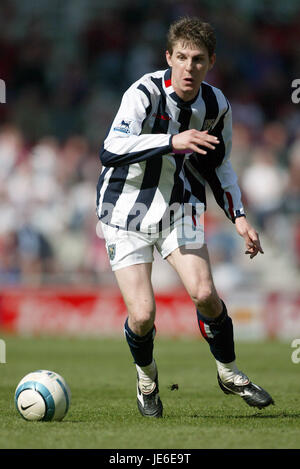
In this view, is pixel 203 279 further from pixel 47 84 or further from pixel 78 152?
pixel 47 84

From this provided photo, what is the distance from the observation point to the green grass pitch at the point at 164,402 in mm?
4566

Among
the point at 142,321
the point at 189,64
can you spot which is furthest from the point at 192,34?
the point at 142,321

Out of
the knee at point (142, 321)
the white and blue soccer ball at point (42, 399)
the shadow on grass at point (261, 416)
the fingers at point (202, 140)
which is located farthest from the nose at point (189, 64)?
the shadow on grass at point (261, 416)

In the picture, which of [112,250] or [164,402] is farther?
[164,402]

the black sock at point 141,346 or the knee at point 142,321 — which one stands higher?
the knee at point 142,321

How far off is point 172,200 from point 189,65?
2.89 feet

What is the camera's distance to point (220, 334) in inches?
223

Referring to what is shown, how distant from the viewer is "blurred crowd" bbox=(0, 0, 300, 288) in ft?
45.7

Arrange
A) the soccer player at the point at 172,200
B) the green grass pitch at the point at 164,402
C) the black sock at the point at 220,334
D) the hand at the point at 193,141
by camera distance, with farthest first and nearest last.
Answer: the black sock at the point at 220,334, the soccer player at the point at 172,200, the hand at the point at 193,141, the green grass pitch at the point at 164,402

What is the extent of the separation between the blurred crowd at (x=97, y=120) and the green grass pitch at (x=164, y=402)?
2112mm

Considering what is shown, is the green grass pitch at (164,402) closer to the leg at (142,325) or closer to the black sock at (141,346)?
the leg at (142,325)

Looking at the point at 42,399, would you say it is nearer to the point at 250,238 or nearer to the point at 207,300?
the point at 207,300

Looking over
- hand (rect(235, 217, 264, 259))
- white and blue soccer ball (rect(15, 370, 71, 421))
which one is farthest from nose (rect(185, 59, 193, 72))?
white and blue soccer ball (rect(15, 370, 71, 421))

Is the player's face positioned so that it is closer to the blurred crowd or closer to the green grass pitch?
the green grass pitch
